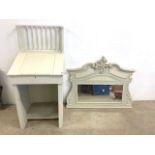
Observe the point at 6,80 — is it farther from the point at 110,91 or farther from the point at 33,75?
the point at 110,91

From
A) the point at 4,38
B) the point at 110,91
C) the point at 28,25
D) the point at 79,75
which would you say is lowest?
the point at 110,91

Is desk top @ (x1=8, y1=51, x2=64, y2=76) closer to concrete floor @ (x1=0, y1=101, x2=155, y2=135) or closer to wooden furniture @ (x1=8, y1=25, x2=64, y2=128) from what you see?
wooden furniture @ (x1=8, y1=25, x2=64, y2=128)

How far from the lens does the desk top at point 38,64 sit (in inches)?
75.3

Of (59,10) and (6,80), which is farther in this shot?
(6,80)

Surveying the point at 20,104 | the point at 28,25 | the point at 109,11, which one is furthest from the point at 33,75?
the point at 109,11

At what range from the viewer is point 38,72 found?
1.91m

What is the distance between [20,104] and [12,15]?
87 centimetres

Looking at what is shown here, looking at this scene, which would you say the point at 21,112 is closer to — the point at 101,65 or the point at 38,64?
the point at 38,64

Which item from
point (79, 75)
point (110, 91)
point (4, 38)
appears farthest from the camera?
point (110, 91)

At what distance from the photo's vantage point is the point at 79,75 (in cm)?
245

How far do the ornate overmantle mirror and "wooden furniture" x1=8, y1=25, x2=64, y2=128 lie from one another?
0.90ft

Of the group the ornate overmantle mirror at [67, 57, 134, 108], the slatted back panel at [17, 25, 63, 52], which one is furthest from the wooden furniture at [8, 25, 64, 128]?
the ornate overmantle mirror at [67, 57, 134, 108]

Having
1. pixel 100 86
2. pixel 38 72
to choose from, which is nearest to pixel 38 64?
pixel 38 72

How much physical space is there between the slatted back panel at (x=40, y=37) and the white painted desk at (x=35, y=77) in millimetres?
67
